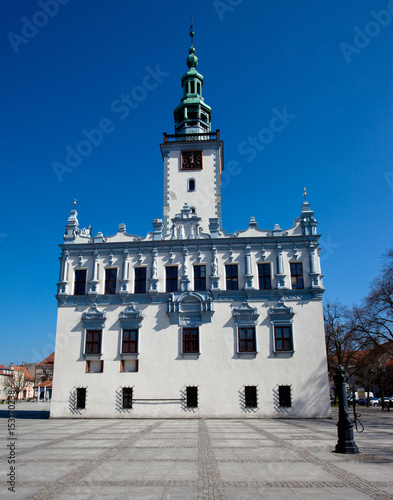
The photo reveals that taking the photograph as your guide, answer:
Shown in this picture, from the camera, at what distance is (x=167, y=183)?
3716 cm

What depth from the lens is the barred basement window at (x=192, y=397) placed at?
95.9 ft

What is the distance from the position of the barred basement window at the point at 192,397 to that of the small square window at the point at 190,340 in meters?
2.62

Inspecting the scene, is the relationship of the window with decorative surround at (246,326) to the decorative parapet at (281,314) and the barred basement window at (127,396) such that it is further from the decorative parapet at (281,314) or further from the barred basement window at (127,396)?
the barred basement window at (127,396)

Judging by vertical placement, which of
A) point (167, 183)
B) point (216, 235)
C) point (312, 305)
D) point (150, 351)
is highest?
point (167, 183)

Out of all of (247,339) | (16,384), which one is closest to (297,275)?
(247,339)

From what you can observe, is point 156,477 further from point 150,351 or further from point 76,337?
point 76,337

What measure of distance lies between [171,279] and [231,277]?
459 cm

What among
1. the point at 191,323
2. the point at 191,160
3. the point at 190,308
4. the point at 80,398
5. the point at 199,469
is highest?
the point at 191,160

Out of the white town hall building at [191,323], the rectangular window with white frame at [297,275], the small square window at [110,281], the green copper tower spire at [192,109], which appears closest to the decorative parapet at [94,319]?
the white town hall building at [191,323]

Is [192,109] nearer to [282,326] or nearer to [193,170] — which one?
[193,170]

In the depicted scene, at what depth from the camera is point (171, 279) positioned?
3189cm

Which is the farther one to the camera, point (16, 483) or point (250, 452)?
point (250, 452)

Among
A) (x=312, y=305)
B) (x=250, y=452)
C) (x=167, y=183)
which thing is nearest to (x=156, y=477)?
(x=250, y=452)

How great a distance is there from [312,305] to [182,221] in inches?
466
